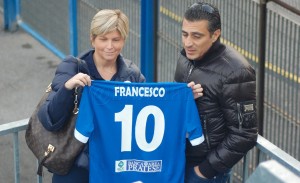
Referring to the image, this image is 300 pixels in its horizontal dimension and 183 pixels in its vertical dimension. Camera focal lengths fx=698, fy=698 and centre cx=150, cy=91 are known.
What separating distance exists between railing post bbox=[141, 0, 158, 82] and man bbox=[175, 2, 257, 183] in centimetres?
365

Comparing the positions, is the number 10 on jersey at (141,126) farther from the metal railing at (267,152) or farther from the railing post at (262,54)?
the railing post at (262,54)

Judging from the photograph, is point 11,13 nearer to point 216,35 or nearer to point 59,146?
point 59,146

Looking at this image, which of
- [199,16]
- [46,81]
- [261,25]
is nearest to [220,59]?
[199,16]

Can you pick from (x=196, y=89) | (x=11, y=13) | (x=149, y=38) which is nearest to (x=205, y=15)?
(x=196, y=89)

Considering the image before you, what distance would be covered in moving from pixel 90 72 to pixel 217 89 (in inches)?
29.8

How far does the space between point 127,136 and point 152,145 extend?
0.16 meters

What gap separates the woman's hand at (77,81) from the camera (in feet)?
12.2

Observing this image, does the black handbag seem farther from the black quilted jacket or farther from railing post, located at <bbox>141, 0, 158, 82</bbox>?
railing post, located at <bbox>141, 0, 158, 82</bbox>

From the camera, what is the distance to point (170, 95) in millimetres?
3930

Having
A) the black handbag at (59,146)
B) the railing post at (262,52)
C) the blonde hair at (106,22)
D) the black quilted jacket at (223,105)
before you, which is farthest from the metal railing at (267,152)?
the railing post at (262,52)

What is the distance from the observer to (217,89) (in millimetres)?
3771

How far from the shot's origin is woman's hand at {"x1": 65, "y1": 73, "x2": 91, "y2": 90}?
3.73 metres

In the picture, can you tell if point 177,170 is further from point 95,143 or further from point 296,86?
point 296,86

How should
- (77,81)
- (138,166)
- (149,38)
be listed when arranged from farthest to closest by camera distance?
(149,38) < (138,166) < (77,81)
